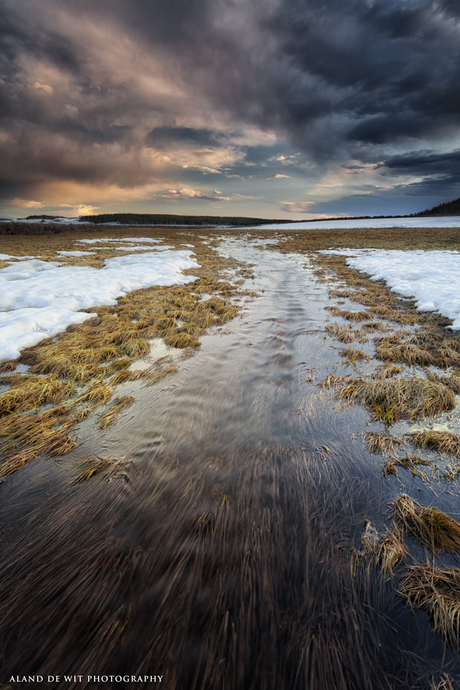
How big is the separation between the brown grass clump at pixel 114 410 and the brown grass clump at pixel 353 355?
192 inches

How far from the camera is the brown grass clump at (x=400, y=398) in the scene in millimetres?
4266

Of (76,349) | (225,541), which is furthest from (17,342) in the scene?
(225,541)

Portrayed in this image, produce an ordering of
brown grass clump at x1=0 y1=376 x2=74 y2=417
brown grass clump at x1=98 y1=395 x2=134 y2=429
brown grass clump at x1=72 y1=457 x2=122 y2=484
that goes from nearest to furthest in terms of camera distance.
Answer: brown grass clump at x1=72 y1=457 x2=122 y2=484
brown grass clump at x1=98 y1=395 x2=134 y2=429
brown grass clump at x1=0 y1=376 x2=74 y2=417

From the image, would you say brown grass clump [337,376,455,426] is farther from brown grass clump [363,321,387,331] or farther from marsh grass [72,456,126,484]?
marsh grass [72,456,126,484]

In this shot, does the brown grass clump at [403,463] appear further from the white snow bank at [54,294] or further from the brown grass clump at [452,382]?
the white snow bank at [54,294]

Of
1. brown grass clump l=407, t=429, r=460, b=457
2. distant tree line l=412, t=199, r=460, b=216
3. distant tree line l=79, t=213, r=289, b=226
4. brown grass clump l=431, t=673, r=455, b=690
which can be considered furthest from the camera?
distant tree line l=79, t=213, r=289, b=226

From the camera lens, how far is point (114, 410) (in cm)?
443

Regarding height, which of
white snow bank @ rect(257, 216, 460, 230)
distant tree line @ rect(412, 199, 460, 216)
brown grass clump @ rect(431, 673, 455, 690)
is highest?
distant tree line @ rect(412, 199, 460, 216)

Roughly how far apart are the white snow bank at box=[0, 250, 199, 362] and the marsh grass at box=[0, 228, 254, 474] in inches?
16.1

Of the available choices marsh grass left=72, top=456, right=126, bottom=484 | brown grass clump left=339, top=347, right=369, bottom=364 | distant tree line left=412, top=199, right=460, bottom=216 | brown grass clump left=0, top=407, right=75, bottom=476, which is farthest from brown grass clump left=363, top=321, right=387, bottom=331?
distant tree line left=412, top=199, right=460, bottom=216

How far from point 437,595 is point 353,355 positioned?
4.61 meters

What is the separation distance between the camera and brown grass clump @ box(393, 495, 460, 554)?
2533mm

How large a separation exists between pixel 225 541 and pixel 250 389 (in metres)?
2.81

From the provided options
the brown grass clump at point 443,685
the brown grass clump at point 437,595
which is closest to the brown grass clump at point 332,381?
the brown grass clump at point 437,595
